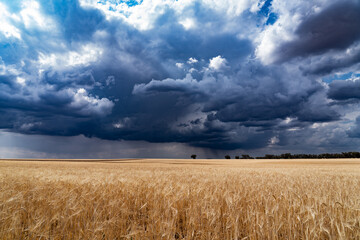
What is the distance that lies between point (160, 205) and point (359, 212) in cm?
377

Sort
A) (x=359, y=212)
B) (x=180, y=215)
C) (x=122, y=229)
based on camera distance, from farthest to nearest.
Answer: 1. (x=180, y=215)
2. (x=359, y=212)
3. (x=122, y=229)

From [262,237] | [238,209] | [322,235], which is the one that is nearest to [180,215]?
[238,209]

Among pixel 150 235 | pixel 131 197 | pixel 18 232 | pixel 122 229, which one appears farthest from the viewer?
pixel 131 197

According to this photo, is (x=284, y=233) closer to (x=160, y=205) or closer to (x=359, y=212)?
(x=359, y=212)

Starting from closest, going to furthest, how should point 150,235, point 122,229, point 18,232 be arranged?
point 150,235, point 18,232, point 122,229

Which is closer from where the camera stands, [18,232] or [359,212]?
[18,232]

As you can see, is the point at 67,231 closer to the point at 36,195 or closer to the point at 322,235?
the point at 36,195

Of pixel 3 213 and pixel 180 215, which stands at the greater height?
pixel 3 213

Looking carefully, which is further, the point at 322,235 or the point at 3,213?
the point at 3,213

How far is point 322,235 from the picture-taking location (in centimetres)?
288

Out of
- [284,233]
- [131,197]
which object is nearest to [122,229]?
[131,197]

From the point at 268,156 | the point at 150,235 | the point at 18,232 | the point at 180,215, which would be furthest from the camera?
the point at 268,156

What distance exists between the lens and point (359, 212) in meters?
3.88

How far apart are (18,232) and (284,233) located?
3.97 metres
